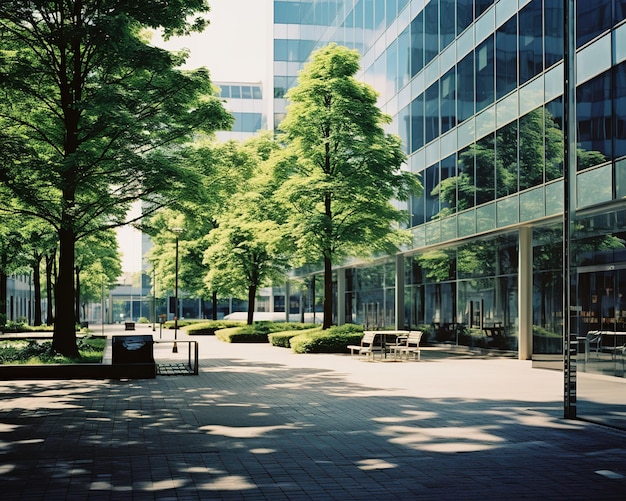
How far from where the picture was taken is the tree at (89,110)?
809 inches

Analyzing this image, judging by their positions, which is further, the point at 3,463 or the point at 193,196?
the point at 193,196

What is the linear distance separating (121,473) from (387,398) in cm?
794

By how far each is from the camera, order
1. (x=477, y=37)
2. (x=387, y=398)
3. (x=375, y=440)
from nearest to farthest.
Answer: (x=375, y=440), (x=387, y=398), (x=477, y=37)

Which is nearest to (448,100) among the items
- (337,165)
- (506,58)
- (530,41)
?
(337,165)

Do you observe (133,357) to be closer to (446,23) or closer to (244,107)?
(446,23)

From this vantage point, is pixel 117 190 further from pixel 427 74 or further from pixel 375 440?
pixel 427 74

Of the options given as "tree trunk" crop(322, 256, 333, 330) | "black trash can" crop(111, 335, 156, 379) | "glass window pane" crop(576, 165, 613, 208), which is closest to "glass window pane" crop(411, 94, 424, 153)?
"tree trunk" crop(322, 256, 333, 330)

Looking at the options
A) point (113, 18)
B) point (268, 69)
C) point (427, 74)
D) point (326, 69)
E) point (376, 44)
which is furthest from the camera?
point (268, 69)

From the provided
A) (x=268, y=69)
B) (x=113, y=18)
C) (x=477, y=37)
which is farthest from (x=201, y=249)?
(x=113, y=18)

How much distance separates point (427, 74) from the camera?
35094 mm

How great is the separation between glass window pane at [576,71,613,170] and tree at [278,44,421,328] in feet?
35.2

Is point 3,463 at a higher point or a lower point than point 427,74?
lower

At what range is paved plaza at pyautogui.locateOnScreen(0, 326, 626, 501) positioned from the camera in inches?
316

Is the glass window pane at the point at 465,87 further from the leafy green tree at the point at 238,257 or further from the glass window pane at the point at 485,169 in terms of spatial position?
the leafy green tree at the point at 238,257
